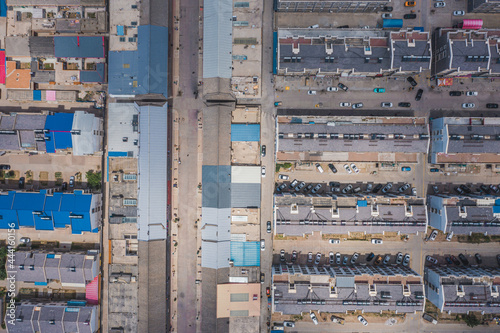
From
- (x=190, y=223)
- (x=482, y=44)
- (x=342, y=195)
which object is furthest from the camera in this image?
(x=190, y=223)

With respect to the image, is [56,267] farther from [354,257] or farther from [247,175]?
[354,257]

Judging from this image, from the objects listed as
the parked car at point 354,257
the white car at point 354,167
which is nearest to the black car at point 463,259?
the parked car at point 354,257

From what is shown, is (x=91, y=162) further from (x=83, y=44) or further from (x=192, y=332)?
(x=192, y=332)

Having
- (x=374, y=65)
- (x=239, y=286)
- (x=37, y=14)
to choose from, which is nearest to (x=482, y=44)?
(x=374, y=65)

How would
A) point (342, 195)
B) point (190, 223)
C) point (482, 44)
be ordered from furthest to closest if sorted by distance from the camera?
point (190, 223), point (342, 195), point (482, 44)

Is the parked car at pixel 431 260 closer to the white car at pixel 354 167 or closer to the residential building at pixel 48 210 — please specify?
the white car at pixel 354 167

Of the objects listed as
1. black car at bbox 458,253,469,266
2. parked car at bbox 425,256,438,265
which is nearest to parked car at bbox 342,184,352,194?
Answer: parked car at bbox 425,256,438,265

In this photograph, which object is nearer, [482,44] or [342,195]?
[482,44]
